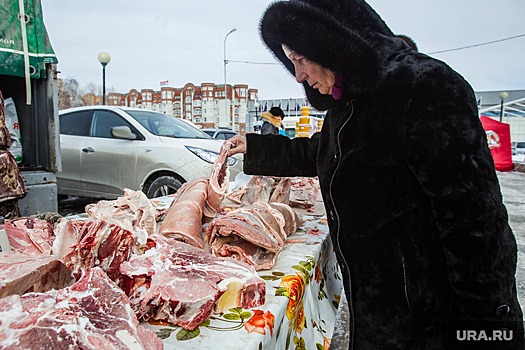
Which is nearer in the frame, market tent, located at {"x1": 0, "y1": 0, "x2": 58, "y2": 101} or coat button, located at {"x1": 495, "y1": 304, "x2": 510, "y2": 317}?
coat button, located at {"x1": 495, "y1": 304, "x2": 510, "y2": 317}

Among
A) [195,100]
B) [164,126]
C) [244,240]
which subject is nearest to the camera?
[244,240]

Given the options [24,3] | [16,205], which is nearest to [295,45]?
[16,205]

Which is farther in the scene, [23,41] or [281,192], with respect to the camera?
[23,41]

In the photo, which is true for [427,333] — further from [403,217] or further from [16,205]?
[16,205]

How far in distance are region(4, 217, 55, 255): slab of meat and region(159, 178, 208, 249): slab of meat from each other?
0.51 metres

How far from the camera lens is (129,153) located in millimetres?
5746

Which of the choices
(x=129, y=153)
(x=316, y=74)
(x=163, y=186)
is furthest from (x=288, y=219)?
(x=129, y=153)

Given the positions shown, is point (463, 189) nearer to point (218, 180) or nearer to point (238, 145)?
point (238, 145)

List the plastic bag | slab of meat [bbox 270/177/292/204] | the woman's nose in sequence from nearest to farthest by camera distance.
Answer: the woman's nose → slab of meat [bbox 270/177/292/204] → the plastic bag

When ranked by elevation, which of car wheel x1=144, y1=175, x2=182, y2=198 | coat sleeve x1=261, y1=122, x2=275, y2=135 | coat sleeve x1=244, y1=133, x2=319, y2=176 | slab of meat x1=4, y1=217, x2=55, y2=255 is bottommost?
car wheel x1=144, y1=175, x2=182, y2=198

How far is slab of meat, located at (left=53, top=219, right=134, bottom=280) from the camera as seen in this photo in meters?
1.41

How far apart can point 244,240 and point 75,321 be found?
958 millimetres

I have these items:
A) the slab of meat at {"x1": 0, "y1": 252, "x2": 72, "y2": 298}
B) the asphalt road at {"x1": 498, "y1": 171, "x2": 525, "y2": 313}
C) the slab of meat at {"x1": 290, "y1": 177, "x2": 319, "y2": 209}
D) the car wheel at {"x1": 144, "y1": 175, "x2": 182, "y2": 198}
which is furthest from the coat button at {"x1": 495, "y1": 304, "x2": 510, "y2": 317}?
the car wheel at {"x1": 144, "y1": 175, "x2": 182, "y2": 198}

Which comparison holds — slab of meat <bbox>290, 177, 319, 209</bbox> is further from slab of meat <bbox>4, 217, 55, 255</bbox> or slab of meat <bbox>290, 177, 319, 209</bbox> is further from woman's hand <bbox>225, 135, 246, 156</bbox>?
slab of meat <bbox>4, 217, 55, 255</bbox>
